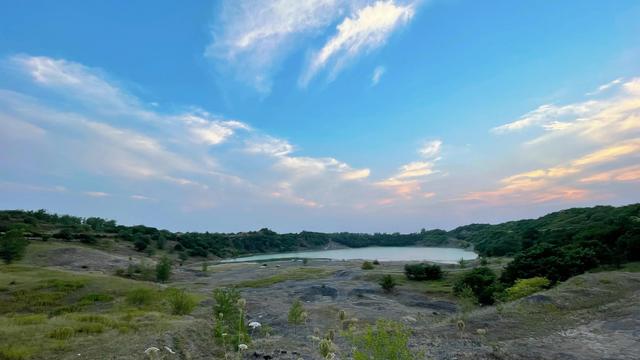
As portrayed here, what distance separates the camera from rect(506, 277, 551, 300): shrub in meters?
29.3

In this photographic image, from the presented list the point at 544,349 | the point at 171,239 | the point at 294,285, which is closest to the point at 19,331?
the point at 544,349

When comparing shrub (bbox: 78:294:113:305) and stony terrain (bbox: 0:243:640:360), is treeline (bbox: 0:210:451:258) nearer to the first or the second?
shrub (bbox: 78:294:113:305)

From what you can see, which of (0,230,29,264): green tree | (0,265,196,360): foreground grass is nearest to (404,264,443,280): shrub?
(0,265,196,360): foreground grass

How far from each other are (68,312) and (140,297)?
5.12 metres

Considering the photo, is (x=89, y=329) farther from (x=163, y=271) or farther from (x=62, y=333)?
(x=163, y=271)

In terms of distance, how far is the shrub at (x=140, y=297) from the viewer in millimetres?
29683

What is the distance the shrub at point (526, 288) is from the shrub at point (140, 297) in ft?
84.2

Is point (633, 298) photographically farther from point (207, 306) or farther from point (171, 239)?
point (171, 239)

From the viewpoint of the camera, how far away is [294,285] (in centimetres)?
5525

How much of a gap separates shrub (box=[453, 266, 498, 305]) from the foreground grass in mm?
23743

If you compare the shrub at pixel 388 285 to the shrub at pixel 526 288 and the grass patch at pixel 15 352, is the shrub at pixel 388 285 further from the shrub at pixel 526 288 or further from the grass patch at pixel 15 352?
the grass patch at pixel 15 352

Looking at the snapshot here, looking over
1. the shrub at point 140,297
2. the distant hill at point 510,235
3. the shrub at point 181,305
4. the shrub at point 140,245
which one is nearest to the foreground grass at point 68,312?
the shrub at point 140,297

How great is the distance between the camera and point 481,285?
3781cm

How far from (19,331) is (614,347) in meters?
21.9
